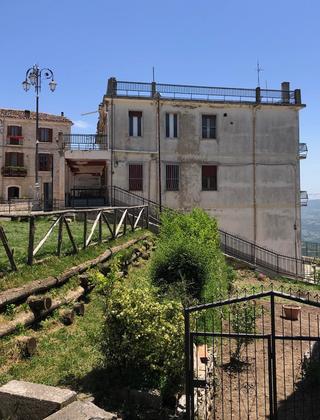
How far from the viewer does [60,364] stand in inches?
245

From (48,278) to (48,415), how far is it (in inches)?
164

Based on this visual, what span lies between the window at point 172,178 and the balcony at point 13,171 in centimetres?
2409

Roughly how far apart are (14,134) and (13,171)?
4.21 metres

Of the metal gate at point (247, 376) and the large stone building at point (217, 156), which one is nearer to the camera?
the metal gate at point (247, 376)

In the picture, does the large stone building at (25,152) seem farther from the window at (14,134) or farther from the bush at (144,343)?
the bush at (144,343)

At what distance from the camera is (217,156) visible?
27766mm

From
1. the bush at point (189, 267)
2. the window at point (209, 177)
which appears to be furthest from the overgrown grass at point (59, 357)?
the window at point (209, 177)

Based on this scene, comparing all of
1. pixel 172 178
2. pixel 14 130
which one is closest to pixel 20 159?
pixel 14 130

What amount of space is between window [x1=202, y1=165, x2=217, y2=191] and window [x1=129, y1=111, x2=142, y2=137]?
507 cm

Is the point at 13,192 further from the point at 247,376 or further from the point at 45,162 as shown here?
the point at 247,376

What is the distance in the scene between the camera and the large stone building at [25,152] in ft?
147

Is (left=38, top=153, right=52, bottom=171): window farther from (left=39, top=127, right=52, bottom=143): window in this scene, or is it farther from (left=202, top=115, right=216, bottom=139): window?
(left=202, top=115, right=216, bottom=139): window

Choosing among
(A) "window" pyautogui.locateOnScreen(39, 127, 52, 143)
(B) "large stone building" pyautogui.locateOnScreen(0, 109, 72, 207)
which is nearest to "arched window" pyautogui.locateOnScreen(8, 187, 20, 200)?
(B) "large stone building" pyautogui.locateOnScreen(0, 109, 72, 207)

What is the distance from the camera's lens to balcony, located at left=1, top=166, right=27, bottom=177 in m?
44.5
